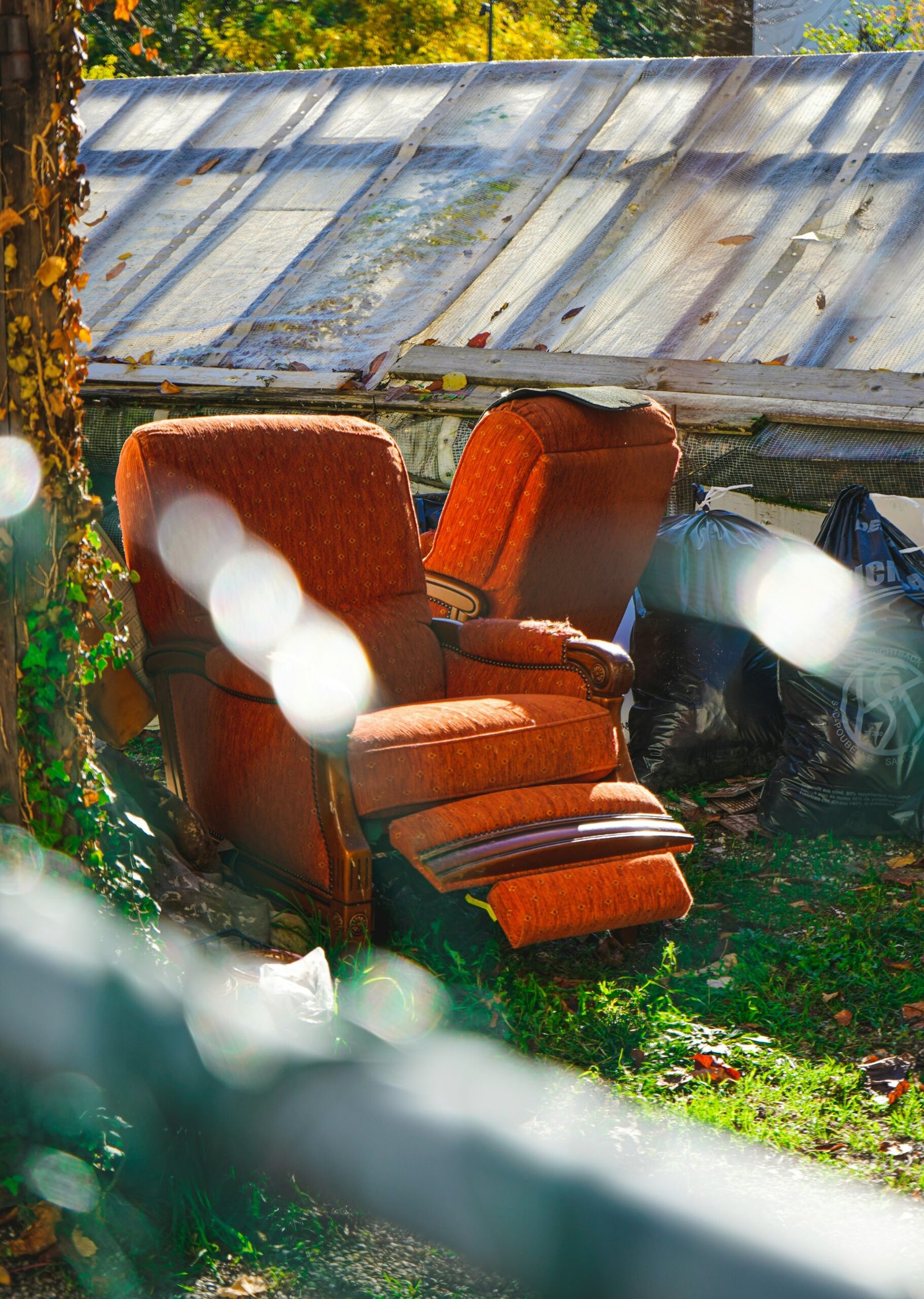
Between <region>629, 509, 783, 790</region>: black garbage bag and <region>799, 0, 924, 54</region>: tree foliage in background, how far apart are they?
438 inches

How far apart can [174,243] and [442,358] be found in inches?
83.5

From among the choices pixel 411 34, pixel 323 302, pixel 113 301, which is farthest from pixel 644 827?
pixel 411 34

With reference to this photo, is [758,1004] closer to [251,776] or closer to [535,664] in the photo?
[535,664]

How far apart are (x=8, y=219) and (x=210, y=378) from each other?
3.72 metres

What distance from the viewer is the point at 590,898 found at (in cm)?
304

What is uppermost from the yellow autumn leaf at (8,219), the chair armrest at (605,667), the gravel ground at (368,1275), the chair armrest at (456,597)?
the yellow autumn leaf at (8,219)

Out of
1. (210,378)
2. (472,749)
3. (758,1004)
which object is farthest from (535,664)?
(210,378)

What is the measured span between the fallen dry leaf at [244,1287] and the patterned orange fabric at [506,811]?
102 centimetres

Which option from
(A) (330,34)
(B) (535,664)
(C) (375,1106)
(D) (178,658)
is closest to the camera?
(C) (375,1106)

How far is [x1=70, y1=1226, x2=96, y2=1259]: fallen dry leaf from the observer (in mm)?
1990

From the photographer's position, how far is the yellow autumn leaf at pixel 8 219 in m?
2.05

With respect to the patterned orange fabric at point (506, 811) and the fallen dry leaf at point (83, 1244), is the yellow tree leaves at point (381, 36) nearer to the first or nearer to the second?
the patterned orange fabric at point (506, 811)

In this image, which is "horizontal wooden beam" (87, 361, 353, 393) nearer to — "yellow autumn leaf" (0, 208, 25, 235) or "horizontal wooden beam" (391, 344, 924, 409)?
"horizontal wooden beam" (391, 344, 924, 409)

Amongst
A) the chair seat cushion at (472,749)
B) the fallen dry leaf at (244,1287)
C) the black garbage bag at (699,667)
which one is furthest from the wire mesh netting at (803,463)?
the fallen dry leaf at (244,1287)
